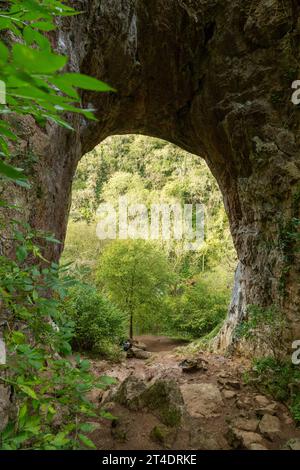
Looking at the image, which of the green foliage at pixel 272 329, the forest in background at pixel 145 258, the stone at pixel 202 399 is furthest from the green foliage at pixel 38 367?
the green foliage at pixel 272 329

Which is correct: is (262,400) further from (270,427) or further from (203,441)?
(203,441)

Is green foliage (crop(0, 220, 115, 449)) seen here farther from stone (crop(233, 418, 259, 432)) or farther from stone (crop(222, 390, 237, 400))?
stone (crop(222, 390, 237, 400))

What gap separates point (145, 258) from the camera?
38.1 ft

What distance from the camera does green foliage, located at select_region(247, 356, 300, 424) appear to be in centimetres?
441

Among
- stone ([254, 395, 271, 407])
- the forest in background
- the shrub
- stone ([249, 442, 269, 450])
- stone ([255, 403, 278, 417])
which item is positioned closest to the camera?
stone ([249, 442, 269, 450])

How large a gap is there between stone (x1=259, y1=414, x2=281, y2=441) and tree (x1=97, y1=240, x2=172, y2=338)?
7498 mm

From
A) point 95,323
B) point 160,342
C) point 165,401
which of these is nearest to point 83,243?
point 160,342

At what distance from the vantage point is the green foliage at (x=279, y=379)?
4410mm

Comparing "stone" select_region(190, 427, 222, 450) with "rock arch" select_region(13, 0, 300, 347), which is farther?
"rock arch" select_region(13, 0, 300, 347)

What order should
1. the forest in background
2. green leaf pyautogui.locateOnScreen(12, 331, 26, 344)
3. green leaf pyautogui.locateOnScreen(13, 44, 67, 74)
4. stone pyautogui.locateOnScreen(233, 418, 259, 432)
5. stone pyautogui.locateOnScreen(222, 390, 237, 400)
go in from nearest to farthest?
green leaf pyautogui.locateOnScreen(13, 44, 67, 74), green leaf pyautogui.locateOnScreen(12, 331, 26, 344), stone pyautogui.locateOnScreen(233, 418, 259, 432), stone pyautogui.locateOnScreen(222, 390, 237, 400), the forest in background

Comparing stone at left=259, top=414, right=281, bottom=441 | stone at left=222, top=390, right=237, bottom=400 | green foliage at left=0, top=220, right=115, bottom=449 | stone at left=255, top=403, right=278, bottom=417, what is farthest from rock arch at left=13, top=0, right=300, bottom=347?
green foliage at left=0, top=220, right=115, bottom=449

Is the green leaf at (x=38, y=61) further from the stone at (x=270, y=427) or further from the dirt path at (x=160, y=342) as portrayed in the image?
the dirt path at (x=160, y=342)

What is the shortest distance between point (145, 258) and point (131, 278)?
0.95 m
